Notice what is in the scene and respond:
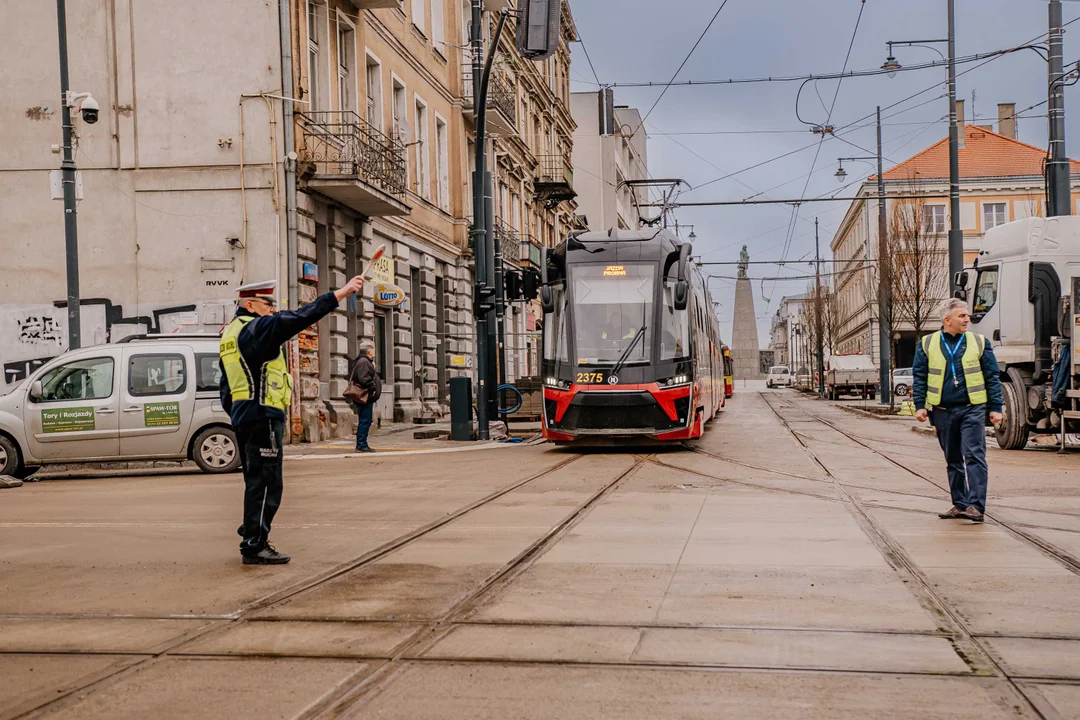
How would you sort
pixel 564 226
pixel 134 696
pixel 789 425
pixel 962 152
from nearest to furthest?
pixel 134 696 → pixel 789 425 → pixel 564 226 → pixel 962 152

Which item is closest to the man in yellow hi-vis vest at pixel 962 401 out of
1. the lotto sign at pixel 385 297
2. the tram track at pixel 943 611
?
the tram track at pixel 943 611

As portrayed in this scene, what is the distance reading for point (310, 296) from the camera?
2369 cm

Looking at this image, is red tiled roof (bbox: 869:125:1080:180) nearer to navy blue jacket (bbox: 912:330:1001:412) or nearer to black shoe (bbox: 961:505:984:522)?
navy blue jacket (bbox: 912:330:1001:412)

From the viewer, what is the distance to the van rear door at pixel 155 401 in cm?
1636

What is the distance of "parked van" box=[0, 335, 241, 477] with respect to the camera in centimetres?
1620

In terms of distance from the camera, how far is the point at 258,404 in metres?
7.83

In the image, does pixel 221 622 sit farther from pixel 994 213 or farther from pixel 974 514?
pixel 994 213

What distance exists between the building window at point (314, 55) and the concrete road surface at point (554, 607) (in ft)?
46.7

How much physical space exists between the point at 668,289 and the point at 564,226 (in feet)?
129

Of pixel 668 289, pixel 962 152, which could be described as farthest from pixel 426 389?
pixel 962 152

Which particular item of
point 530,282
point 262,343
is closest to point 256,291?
point 262,343

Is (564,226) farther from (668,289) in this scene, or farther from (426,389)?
(668,289)

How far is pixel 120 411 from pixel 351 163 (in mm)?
8999

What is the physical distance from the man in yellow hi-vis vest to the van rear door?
10188 mm
